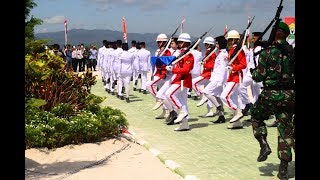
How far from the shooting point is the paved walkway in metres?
7.17

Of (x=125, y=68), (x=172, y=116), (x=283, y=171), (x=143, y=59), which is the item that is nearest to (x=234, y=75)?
(x=172, y=116)

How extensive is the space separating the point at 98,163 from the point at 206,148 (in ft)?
7.05

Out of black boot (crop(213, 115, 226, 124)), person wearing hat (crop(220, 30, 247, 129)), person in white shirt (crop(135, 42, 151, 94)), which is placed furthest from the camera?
person in white shirt (crop(135, 42, 151, 94))

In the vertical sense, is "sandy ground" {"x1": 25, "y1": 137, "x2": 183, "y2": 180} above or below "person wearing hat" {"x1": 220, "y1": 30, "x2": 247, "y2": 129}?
below

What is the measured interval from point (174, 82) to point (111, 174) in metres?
4.13

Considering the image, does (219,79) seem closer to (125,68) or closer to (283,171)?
(283,171)

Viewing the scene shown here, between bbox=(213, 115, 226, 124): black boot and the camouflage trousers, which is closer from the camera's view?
the camouflage trousers

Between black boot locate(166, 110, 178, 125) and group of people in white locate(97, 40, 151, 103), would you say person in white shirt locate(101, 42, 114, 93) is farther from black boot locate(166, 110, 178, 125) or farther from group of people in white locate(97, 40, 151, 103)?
black boot locate(166, 110, 178, 125)

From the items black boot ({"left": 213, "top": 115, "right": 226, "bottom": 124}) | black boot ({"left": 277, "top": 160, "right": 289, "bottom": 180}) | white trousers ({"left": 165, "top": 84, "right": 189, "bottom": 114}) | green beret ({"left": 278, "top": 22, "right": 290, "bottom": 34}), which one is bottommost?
black boot ({"left": 213, "top": 115, "right": 226, "bottom": 124})

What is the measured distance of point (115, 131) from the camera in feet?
31.5

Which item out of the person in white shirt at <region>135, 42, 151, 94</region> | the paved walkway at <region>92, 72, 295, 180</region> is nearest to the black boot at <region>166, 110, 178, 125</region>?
the paved walkway at <region>92, 72, 295, 180</region>

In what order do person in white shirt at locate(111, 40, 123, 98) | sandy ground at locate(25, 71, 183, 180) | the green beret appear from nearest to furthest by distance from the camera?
the green beret < sandy ground at locate(25, 71, 183, 180) < person in white shirt at locate(111, 40, 123, 98)

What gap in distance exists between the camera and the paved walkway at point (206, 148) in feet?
23.5

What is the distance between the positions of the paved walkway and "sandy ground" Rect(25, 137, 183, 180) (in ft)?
0.90
